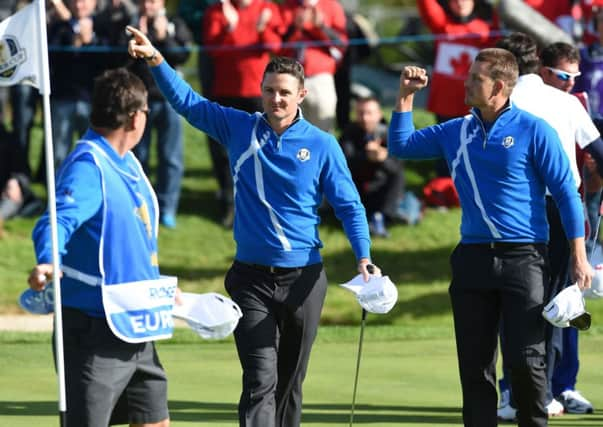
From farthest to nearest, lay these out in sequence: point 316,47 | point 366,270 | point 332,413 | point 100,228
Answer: point 316,47 → point 332,413 → point 366,270 → point 100,228

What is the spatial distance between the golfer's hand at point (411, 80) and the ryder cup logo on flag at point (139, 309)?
6.99 feet

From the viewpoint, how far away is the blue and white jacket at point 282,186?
752 cm

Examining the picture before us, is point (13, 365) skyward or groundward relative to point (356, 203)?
groundward

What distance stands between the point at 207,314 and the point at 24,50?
1.40 metres

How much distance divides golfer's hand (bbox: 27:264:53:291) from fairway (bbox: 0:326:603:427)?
292cm

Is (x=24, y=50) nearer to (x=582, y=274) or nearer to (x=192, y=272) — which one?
(x=582, y=274)

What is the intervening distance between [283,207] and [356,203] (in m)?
0.40

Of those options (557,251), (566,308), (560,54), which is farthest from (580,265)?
(560,54)

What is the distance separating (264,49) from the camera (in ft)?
49.4

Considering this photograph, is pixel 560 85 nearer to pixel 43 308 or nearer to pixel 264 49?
pixel 43 308

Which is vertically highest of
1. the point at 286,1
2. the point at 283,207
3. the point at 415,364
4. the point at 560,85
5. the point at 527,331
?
the point at 286,1

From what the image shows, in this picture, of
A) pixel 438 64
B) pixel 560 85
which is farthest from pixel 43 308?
pixel 438 64

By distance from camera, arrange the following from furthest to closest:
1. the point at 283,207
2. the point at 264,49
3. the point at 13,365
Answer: the point at 264,49 → the point at 13,365 → the point at 283,207

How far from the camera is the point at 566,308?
7.56 m
